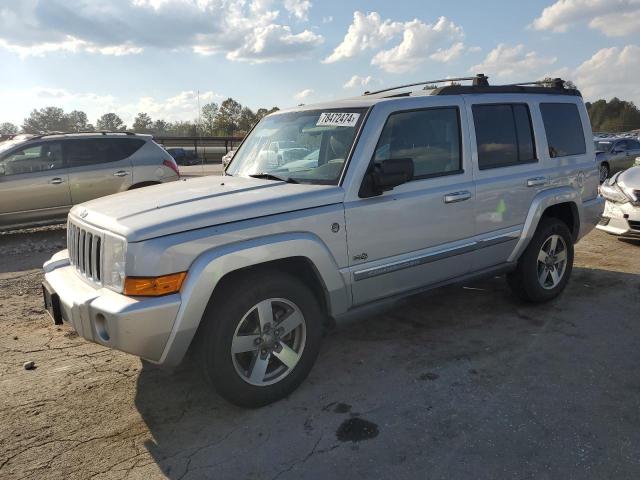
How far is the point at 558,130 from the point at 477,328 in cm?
207

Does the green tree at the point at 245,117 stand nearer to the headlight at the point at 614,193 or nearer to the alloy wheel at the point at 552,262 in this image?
the headlight at the point at 614,193

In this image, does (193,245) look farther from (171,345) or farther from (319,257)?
(319,257)

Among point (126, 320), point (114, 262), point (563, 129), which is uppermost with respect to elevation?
point (563, 129)

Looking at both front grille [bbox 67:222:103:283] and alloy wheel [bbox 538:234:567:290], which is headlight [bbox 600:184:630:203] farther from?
front grille [bbox 67:222:103:283]

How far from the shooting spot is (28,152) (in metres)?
8.41

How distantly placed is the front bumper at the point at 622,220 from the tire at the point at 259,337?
5.46m

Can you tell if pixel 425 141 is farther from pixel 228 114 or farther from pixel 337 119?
pixel 228 114

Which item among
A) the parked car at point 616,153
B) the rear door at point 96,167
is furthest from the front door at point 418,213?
the parked car at point 616,153

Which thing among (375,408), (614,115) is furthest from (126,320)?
(614,115)

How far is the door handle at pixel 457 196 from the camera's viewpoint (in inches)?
154

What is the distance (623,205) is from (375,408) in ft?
18.4

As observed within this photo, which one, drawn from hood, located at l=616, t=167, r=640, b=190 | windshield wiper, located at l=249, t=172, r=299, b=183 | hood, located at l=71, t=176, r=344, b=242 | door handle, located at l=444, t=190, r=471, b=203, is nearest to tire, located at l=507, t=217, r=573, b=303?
door handle, located at l=444, t=190, r=471, b=203

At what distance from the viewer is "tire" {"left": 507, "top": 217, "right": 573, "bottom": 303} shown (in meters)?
4.73

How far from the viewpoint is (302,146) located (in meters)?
3.95
